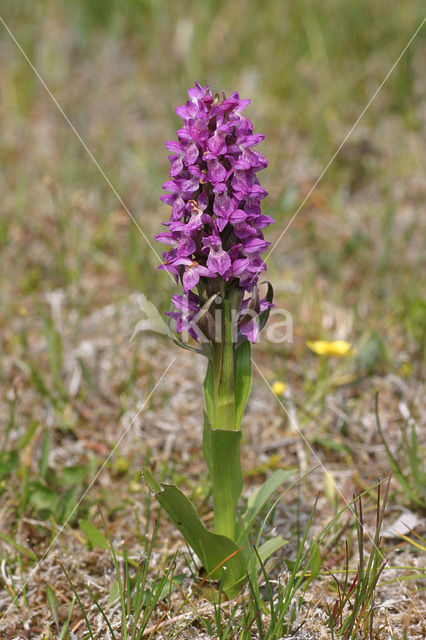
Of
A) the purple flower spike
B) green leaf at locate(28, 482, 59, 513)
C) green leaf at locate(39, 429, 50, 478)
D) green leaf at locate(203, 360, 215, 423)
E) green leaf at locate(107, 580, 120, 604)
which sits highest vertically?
the purple flower spike

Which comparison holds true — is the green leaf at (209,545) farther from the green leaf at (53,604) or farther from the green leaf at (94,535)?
the green leaf at (53,604)

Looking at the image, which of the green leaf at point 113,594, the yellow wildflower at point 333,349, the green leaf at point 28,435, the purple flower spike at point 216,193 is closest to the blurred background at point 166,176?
the green leaf at point 28,435

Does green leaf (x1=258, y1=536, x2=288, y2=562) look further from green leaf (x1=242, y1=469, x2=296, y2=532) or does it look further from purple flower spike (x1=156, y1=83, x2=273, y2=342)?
purple flower spike (x1=156, y1=83, x2=273, y2=342)

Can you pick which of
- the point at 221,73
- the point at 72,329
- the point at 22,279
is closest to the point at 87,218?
the point at 22,279

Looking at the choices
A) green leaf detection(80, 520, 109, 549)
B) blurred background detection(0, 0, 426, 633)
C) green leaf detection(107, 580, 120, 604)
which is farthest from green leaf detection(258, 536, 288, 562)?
green leaf detection(80, 520, 109, 549)

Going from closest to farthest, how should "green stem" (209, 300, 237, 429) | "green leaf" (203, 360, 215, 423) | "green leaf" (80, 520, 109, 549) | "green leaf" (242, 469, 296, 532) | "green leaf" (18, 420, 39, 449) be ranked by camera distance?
"green stem" (209, 300, 237, 429), "green leaf" (203, 360, 215, 423), "green leaf" (242, 469, 296, 532), "green leaf" (80, 520, 109, 549), "green leaf" (18, 420, 39, 449)

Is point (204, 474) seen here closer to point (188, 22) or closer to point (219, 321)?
point (219, 321)

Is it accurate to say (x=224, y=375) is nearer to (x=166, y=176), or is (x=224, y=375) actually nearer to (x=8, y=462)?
(x=8, y=462)
